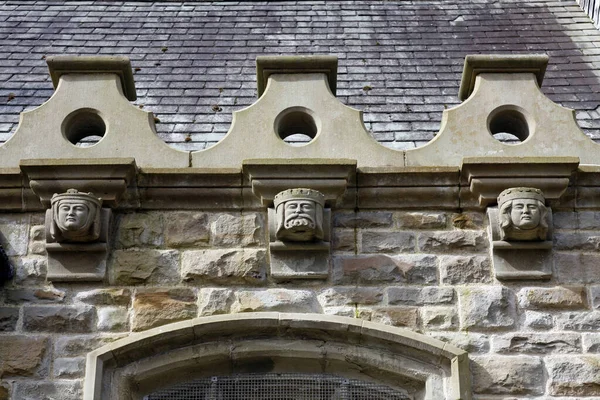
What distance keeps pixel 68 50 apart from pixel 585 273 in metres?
4.93

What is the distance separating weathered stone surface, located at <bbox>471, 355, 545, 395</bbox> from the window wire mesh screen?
36 centimetres

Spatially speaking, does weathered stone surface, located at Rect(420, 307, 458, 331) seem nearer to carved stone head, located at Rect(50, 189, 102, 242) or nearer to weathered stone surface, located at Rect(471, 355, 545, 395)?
weathered stone surface, located at Rect(471, 355, 545, 395)

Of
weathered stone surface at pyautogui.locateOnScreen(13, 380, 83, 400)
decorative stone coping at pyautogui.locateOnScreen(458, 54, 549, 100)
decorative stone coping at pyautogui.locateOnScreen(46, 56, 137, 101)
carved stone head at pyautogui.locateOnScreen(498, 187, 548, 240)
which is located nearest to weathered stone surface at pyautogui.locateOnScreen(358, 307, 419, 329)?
carved stone head at pyautogui.locateOnScreen(498, 187, 548, 240)

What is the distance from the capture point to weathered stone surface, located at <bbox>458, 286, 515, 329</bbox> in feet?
18.3

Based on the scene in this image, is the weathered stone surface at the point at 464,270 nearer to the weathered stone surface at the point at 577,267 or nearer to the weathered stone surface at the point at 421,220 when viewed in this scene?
the weathered stone surface at the point at 421,220

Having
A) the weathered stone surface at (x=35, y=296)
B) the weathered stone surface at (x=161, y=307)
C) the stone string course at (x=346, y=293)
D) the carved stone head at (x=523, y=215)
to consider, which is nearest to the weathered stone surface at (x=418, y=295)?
the stone string course at (x=346, y=293)

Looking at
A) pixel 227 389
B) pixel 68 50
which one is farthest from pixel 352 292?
pixel 68 50

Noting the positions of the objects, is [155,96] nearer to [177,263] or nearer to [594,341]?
[177,263]

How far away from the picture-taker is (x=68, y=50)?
9211 mm

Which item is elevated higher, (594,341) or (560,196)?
(560,196)

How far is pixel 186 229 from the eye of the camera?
589cm

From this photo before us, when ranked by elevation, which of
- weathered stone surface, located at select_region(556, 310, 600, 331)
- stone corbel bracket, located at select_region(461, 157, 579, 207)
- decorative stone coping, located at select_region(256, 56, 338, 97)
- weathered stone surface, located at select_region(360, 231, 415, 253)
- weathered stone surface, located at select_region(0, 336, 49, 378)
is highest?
decorative stone coping, located at select_region(256, 56, 338, 97)

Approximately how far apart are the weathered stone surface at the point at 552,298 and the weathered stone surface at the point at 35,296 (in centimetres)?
221

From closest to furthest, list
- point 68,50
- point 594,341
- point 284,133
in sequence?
point 594,341 → point 284,133 → point 68,50
